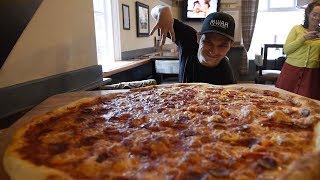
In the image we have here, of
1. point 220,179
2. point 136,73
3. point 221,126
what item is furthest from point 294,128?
point 136,73

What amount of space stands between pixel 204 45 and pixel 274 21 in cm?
465

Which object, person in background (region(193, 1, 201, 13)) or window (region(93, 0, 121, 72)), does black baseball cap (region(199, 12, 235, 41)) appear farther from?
person in background (region(193, 1, 201, 13))

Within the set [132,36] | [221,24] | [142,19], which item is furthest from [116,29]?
[221,24]

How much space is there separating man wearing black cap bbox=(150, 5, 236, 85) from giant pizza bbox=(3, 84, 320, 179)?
526 millimetres

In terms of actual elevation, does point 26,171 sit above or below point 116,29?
below

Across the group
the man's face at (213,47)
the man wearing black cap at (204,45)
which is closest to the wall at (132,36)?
the man wearing black cap at (204,45)

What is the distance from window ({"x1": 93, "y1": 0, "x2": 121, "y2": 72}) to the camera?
3.36 metres

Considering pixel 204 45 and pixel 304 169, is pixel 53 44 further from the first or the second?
pixel 304 169

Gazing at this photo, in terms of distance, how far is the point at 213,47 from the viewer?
1.87 m

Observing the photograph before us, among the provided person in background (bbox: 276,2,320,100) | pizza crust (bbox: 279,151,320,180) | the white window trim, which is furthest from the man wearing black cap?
the white window trim

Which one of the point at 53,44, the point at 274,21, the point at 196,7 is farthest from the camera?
the point at 196,7

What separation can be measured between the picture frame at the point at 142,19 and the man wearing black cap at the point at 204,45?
1745 mm

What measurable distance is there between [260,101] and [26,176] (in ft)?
3.69

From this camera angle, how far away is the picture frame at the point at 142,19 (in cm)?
393
